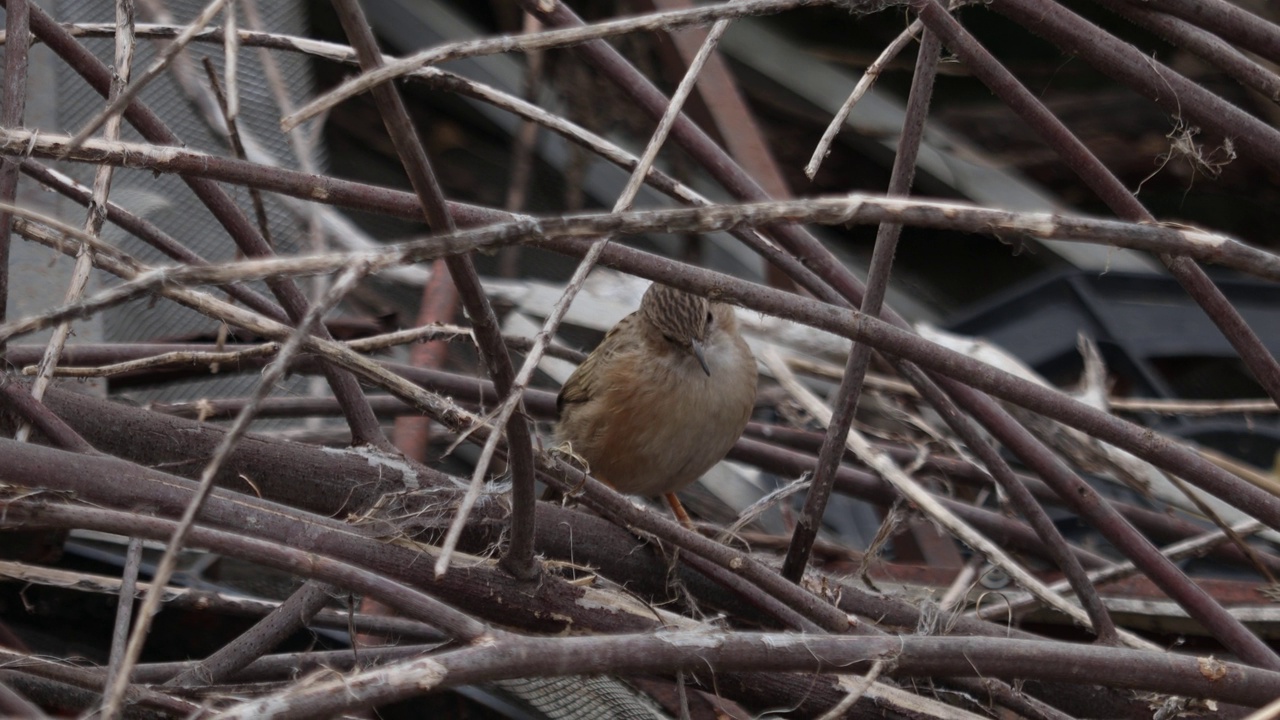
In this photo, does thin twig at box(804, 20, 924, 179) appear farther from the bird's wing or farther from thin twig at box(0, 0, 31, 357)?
the bird's wing

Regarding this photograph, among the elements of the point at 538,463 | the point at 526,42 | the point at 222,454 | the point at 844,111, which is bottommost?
the point at 222,454

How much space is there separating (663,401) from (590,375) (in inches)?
9.8

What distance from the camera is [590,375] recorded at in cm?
390

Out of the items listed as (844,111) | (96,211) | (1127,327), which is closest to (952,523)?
(844,111)

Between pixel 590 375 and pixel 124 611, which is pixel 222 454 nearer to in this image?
pixel 124 611

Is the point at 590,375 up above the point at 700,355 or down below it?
below

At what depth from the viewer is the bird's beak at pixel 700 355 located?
379 cm

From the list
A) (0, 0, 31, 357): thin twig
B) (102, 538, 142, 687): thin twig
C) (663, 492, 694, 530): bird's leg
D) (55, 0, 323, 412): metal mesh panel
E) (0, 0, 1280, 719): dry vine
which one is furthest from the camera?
(55, 0, 323, 412): metal mesh panel

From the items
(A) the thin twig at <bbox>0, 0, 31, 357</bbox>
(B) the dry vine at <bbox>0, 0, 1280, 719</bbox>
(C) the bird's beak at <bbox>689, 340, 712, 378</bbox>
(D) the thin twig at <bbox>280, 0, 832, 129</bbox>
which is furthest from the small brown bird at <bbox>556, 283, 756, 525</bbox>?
(D) the thin twig at <bbox>280, 0, 832, 129</bbox>

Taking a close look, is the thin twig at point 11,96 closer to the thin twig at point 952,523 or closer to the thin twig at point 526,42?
the thin twig at point 526,42

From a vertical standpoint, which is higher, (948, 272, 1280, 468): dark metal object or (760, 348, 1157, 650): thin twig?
(948, 272, 1280, 468): dark metal object

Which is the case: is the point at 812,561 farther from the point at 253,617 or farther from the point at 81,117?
the point at 81,117

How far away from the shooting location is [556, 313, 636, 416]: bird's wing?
3889 mm

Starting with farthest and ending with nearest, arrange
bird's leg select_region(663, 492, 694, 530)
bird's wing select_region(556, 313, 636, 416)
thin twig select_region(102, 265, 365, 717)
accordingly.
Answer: bird's leg select_region(663, 492, 694, 530), bird's wing select_region(556, 313, 636, 416), thin twig select_region(102, 265, 365, 717)
